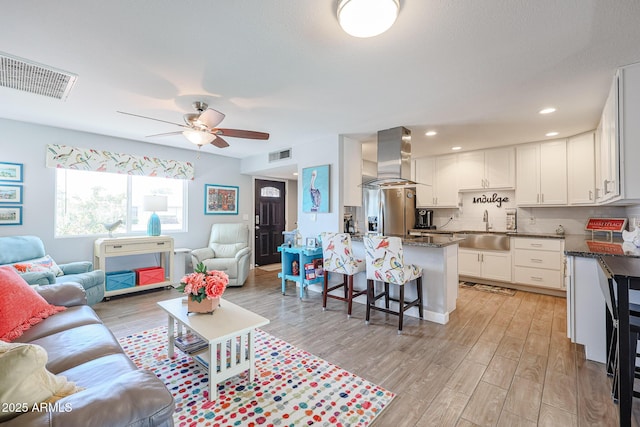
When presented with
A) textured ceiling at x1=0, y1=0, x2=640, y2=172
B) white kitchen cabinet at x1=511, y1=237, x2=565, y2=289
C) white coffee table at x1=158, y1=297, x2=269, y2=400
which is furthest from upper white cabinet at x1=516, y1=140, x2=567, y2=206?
white coffee table at x1=158, y1=297, x2=269, y2=400

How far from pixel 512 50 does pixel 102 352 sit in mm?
3253

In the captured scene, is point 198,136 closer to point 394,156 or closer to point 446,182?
point 394,156

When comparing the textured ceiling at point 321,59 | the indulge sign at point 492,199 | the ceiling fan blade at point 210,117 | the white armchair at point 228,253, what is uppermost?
the textured ceiling at point 321,59

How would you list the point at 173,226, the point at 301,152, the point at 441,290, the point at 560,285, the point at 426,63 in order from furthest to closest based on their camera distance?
the point at 173,226, the point at 301,152, the point at 560,285, the point at 441,290, the point at 426,63

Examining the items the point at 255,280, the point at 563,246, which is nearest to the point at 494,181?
the point at 563,246

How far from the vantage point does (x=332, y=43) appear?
185 cm

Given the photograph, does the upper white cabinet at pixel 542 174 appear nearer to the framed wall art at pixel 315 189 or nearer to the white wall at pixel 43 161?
the framed wall art at pixel 315 189

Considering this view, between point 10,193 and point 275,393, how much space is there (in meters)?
4.25

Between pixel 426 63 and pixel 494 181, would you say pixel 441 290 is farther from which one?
pixel 494 181

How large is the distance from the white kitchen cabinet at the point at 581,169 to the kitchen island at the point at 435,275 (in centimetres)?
226

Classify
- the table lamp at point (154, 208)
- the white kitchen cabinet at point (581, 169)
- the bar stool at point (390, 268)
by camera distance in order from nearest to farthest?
the bar stool at point (390, 268), the white kitchen cabinet at point (581, 169), the table lamp at point (154, 208)

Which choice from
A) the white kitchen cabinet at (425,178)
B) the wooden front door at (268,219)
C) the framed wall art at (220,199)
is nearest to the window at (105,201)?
the framed wall art at (220,199)

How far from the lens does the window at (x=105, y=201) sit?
3.96 metres

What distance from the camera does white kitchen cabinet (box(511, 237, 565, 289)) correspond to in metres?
3.98
